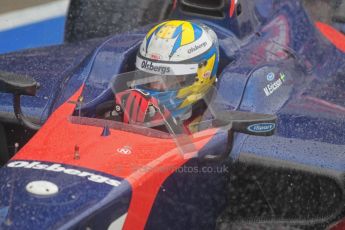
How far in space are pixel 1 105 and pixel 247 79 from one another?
4.21ft

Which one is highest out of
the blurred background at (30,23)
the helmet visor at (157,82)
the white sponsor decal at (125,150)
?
the helmet visor at (157,82)

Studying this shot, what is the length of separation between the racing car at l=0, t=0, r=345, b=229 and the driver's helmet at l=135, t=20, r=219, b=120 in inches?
3.3

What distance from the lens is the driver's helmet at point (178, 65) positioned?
3418 millimetres

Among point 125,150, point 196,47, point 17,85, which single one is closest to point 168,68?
point 196,47

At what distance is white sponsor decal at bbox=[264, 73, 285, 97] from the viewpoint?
3783mm

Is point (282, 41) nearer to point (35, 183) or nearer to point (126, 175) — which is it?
point (126, 175)

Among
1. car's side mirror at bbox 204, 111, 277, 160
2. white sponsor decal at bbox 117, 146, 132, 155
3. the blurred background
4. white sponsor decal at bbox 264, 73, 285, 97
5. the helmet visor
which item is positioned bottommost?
the blurred background

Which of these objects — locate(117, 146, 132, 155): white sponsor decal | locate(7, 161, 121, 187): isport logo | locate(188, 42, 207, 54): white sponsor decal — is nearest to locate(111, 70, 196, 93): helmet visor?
locate(188, 42, 207, 54): white sponsor decal

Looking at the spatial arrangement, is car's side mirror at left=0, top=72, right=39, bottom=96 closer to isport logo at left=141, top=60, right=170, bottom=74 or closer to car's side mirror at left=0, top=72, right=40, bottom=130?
car's side mirror at left=0, top=72, right=40, bottom=130

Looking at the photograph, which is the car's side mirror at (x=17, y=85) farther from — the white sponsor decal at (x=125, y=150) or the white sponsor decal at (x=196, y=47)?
the white sponsor decal at (x=196, y=47)

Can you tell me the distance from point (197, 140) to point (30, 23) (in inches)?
136

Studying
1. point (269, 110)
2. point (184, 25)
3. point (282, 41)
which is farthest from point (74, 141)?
point (282, 41)

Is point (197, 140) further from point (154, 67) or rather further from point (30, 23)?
point (30, 23)

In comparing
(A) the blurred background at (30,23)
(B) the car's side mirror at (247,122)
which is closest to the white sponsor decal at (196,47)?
(B) the car's side mirror at (247,122)
